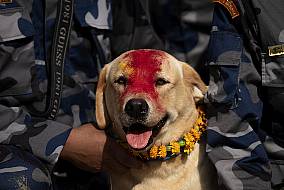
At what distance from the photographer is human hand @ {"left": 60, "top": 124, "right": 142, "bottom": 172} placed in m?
2.63

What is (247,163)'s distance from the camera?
8.03ft

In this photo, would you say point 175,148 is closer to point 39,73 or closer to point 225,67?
point 225,67

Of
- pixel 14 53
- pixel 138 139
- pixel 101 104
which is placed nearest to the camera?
pixel 138 139

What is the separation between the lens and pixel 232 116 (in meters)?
2.48

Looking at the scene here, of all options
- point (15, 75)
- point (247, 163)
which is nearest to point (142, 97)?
point (247, 163)

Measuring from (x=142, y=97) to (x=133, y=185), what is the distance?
522 millimetres

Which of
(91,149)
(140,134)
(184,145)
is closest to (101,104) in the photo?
(91,149)

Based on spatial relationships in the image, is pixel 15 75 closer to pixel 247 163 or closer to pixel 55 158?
pixel 55 158

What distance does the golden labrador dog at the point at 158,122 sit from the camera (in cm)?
237

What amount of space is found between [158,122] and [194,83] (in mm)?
311

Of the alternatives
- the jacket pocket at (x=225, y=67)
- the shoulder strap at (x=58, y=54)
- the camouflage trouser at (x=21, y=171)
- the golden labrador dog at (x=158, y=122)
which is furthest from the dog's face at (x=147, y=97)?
the camouflage trouser at (x=21, y=171)

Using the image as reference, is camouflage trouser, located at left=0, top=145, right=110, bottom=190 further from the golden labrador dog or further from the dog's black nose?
the dog's black nose

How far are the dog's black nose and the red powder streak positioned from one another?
5 centimetres

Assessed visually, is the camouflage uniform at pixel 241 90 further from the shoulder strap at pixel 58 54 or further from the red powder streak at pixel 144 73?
the shoulder strap at pixel 58 54
